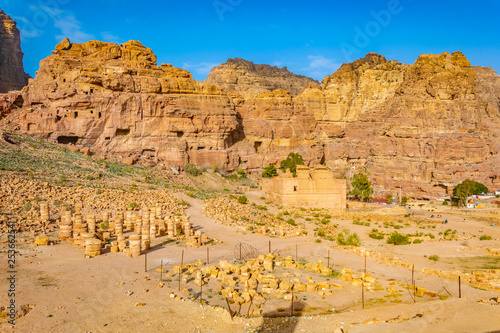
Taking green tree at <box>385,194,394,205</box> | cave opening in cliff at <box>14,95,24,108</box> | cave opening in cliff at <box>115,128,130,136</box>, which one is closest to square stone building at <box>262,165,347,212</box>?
green tree at <box>385,194,394,205</box>

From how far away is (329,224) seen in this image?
2725cm

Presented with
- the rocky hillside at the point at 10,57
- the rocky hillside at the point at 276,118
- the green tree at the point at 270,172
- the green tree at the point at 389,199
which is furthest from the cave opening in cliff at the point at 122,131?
the rocky hillside at the point at 10,57

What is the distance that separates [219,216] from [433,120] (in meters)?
56.4

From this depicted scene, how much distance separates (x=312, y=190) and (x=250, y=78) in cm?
7555

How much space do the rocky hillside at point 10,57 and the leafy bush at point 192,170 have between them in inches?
1984

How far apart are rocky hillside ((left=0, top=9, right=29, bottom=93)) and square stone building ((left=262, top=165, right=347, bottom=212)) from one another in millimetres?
66165

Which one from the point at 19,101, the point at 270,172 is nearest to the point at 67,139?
the point at 19,101

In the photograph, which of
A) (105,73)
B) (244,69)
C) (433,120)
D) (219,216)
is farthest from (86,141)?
(244,69)

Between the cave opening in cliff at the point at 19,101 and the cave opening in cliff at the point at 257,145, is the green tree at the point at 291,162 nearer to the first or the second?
the cave opening in cliff at the point at 257,145

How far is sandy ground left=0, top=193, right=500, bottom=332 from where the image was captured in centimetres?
916

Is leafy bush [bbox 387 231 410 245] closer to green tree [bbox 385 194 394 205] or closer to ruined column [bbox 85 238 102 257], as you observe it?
ruined column [bbox 85 238 102 257]

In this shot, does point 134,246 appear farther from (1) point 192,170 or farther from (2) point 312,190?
(1) point 192,170

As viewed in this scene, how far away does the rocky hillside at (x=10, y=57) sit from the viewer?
2916 inches

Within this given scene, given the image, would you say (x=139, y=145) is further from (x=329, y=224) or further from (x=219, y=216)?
(x=329, y=224)
